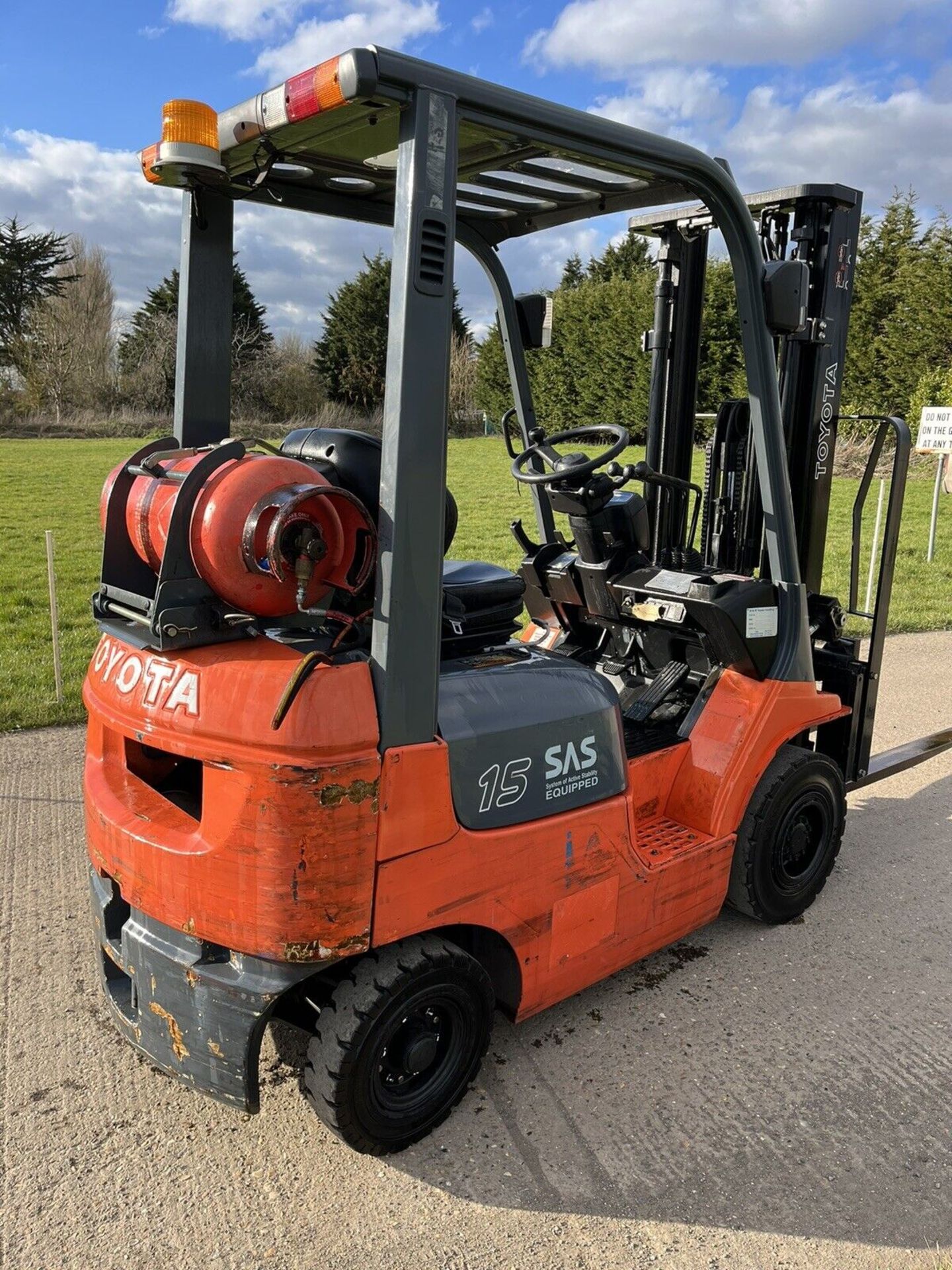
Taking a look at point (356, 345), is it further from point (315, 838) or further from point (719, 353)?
point (315, 838)

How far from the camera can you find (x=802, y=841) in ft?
12.9

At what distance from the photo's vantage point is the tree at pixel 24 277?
4131 cm

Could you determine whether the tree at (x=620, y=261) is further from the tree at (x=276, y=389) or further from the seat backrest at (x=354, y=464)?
the seat backrest at (x=354, y=464)

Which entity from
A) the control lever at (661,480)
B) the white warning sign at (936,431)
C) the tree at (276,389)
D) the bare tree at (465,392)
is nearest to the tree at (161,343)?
the tree at (276,389)

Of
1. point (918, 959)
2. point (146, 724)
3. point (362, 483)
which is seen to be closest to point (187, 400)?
point (362, 483)

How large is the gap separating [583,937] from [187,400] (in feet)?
6.95

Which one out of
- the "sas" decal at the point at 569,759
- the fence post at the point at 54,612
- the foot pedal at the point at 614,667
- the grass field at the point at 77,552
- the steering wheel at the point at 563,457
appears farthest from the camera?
the grass field at the point at 77,552

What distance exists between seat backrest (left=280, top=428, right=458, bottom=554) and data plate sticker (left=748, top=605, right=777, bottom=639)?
1.32 metres

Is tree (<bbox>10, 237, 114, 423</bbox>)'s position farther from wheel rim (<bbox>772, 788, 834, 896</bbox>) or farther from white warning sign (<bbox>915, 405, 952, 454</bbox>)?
wheel rim (<bbox>772, 788, 834, 896</bbox>)

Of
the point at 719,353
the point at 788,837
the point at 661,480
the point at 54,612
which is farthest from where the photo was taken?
the point at 719,353

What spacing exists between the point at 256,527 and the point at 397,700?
538 mm

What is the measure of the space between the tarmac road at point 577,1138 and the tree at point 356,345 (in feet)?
130

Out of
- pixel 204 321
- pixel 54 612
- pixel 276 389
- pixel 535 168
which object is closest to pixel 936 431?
pixel 54 612

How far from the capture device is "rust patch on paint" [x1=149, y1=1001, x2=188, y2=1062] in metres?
2.54
